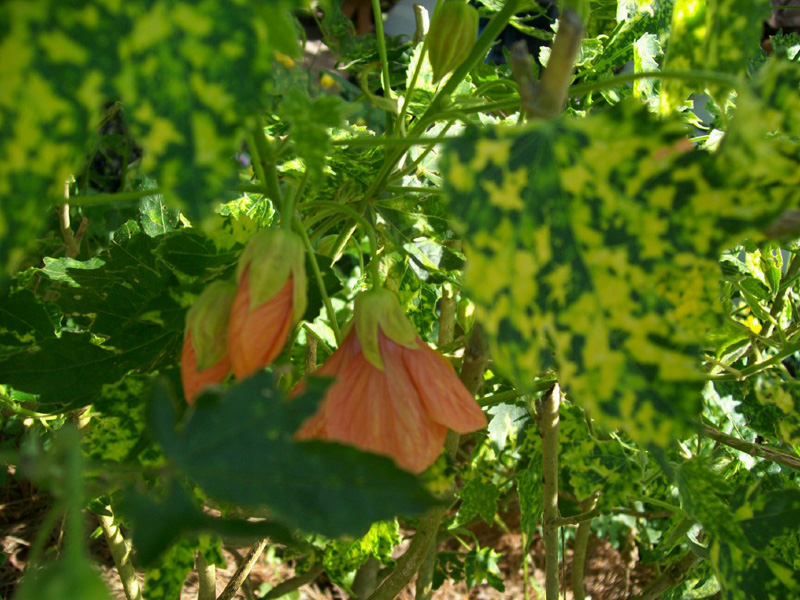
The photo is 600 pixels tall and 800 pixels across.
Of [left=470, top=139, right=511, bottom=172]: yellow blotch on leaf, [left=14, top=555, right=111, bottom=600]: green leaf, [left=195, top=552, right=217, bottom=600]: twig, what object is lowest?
[left=195, top=552, right=217, bottom=600]: twig

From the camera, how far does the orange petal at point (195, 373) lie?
37 centimetres

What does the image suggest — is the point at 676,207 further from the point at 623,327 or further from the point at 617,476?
the point at 617,476

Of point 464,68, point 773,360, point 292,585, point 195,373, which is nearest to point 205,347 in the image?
point 195,373

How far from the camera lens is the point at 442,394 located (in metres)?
0.40

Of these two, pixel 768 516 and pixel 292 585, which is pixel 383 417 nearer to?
pixel 768 516

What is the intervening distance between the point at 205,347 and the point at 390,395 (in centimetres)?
10

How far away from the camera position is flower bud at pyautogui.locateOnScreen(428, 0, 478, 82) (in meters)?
0.49

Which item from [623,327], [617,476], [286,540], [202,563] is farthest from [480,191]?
[202,563]

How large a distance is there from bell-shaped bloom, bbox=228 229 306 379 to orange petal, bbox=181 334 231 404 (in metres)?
0.02

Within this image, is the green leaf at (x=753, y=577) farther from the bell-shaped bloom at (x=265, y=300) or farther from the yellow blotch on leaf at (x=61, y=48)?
the yellow blotch on leaf at (x=61, y=48)

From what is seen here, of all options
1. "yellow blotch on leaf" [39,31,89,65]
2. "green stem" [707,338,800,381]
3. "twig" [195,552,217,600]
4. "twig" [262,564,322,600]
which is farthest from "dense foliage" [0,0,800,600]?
"twig" [262,564,322,600]

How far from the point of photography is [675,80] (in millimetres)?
402

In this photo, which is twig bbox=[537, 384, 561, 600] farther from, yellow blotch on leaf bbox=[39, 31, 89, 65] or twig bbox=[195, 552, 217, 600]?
yellow blotch on leaf bbox=[39, 31, 89, 65]

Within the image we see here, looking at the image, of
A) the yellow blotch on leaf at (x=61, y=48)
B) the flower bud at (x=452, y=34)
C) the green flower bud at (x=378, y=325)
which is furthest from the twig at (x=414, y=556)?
the yellow blotch on leaf at (x=61, y=48)
